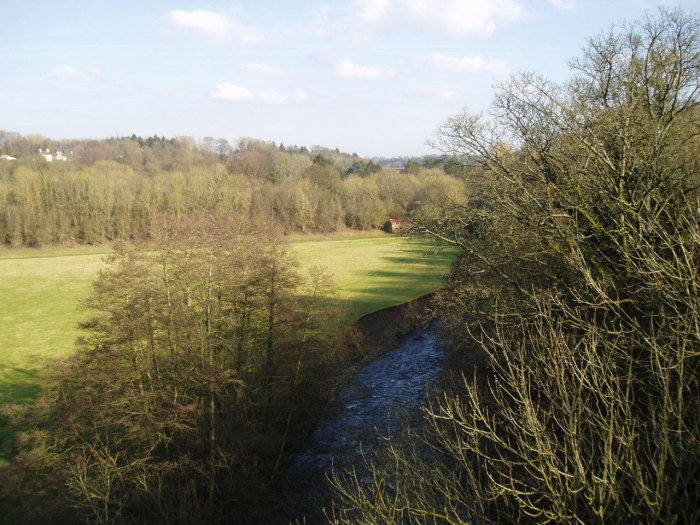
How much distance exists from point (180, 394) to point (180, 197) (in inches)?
2429

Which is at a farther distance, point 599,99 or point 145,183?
point 145,183

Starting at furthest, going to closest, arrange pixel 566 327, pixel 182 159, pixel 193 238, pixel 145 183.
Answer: pixel 182 159, pixel 145 183, pixel 193 238, pixel 566 327

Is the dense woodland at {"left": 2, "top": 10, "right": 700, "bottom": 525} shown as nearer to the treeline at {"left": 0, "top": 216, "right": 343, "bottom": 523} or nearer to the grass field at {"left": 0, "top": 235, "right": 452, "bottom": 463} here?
the treeline at {"left": 0, "top": 216, "right": 343, "bottom": 523}

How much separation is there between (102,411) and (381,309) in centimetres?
2458

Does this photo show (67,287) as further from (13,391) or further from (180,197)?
(180,197)

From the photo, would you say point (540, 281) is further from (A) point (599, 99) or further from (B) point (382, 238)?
(B) point (382, 238)

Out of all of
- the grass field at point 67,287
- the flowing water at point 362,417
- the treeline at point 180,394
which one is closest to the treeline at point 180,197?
the grass field at point 67,287

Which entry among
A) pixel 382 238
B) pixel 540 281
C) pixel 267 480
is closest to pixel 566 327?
pixel 540 281

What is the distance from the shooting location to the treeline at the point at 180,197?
218ft

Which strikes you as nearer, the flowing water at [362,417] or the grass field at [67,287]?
the flowing water at [362,417]

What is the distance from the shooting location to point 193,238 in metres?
19.2

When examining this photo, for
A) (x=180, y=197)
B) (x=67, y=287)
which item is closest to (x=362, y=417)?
(x=67, y=287)

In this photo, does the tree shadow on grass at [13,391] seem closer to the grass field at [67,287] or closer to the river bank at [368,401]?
the grass field at [67,287]

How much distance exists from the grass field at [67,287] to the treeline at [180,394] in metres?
3.10
